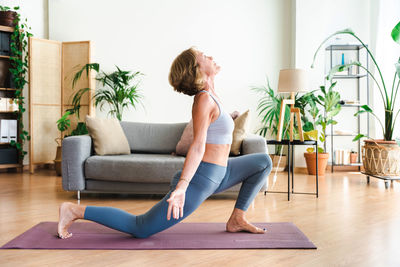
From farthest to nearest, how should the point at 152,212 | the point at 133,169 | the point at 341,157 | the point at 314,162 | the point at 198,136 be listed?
1. the point at 341,157
2. the point at 314,162
3. the point at 133,169
4. the point at 152,212
5. the point at 198,136

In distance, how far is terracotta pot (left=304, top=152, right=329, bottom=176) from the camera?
18.6 ft

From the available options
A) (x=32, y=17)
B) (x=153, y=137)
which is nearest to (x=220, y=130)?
(x=153, y=137)

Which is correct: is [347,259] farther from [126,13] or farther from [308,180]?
[126,13]

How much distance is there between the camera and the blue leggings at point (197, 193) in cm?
221

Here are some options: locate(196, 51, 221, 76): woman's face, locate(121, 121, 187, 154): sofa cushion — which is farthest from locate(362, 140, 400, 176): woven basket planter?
locate(196, 51, 221, 76): woman's face

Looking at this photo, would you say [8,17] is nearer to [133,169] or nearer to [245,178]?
[133,169]

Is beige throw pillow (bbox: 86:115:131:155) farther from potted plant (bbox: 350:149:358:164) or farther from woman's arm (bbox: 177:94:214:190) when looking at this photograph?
potted plant (bbox: 350:149:358:164)

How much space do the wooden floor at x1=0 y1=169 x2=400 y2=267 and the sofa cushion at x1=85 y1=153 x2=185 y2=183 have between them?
0.74 feet

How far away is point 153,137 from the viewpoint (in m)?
4.46

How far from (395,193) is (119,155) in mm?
2888

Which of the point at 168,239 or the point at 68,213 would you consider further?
the point at 168,239

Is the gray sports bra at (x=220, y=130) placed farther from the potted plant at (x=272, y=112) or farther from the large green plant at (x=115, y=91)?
the large green plant at (x=115, y=91)

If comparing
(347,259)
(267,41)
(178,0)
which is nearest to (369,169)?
(267,41)

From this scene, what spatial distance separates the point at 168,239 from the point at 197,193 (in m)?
0.45
